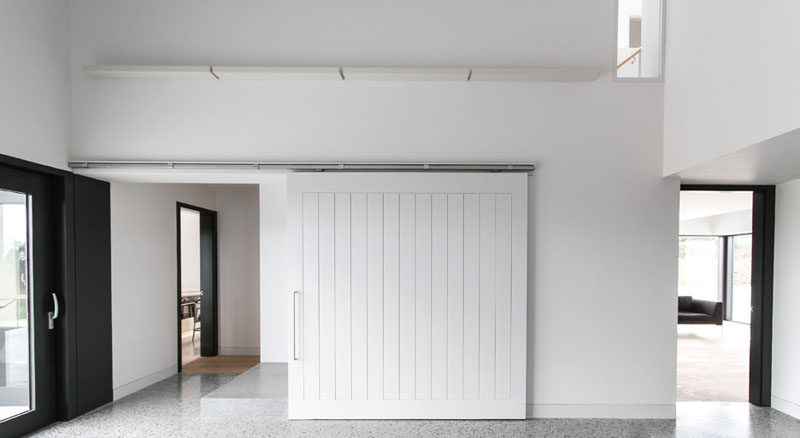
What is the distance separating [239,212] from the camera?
5.92 meters

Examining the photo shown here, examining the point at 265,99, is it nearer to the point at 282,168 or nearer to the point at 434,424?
the point at 282,168

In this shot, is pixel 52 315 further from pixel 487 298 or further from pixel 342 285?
pixel 487 298

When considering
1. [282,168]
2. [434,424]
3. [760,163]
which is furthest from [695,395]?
[282,168]

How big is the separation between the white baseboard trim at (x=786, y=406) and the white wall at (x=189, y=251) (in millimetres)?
8295

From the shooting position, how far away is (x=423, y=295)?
11.4ft

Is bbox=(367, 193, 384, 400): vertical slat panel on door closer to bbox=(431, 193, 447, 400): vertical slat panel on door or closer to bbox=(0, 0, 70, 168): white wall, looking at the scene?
bbox=(431, 193, 447, 400): vertical slat panel on door

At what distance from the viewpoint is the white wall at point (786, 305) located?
3.70 meters

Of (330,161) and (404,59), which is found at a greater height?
(404,59)

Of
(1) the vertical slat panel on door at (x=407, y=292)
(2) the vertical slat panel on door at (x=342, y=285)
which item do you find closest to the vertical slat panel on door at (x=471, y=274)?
(1) the vertical slat panel on door at (x=407, y=292)

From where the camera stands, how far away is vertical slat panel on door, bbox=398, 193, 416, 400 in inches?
136

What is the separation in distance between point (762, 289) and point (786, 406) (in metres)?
1.02

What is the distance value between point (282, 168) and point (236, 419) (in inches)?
82.4

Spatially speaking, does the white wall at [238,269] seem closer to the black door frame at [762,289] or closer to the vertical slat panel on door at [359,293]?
the vertical slat panel on door at [359,293]

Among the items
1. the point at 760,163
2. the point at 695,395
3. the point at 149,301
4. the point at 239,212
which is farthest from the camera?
the point at 239,212
